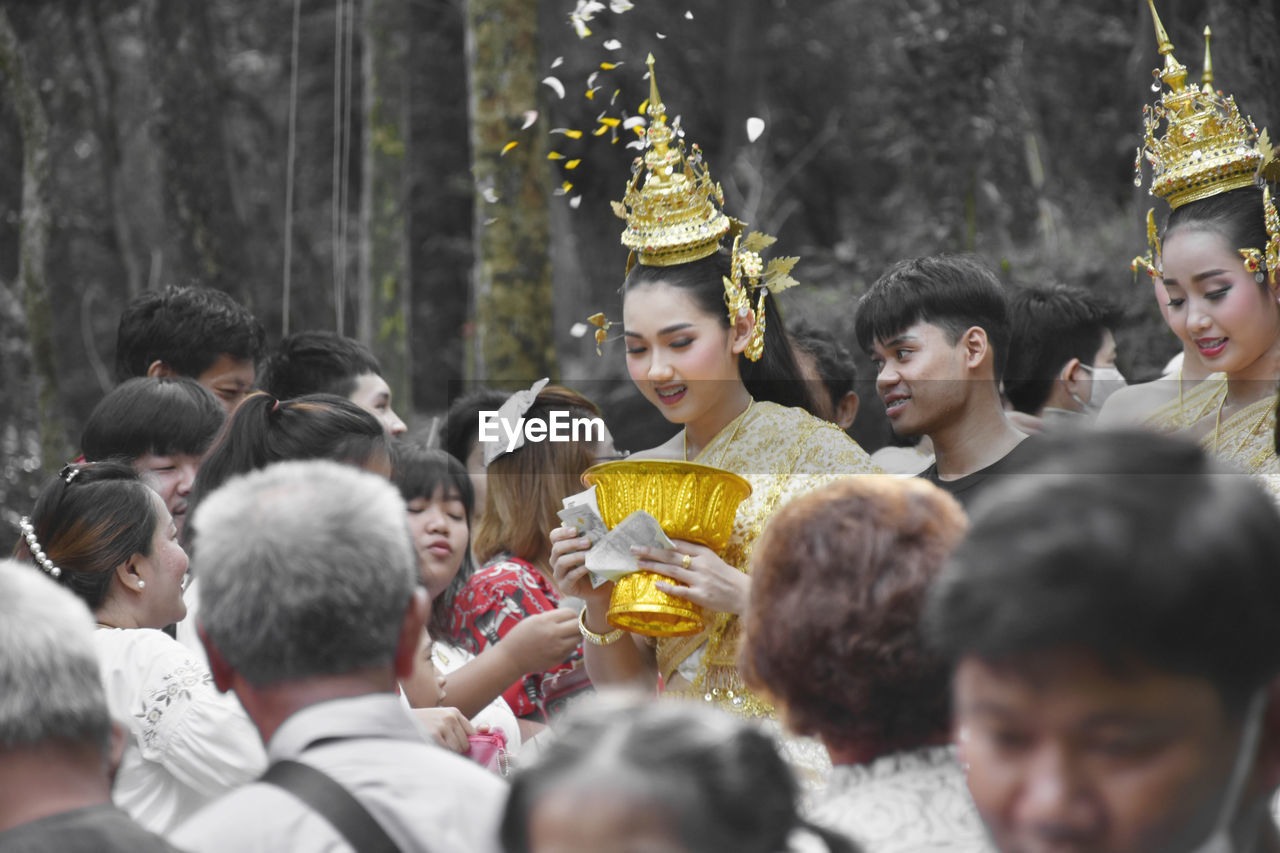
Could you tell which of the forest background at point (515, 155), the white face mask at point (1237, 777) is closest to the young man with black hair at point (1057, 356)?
the forest background at point (515, 155)

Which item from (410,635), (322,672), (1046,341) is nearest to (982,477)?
(1046,341)

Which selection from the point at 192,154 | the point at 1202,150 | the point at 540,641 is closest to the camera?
the point at 540,641

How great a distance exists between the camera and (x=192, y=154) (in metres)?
9.78

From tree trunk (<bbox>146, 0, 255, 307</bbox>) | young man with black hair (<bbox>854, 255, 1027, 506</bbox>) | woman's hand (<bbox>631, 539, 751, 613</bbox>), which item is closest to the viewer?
woman's hand (<bbox>631, 539, 751, 613</bbox>)

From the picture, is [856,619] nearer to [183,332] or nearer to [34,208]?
[183,332]

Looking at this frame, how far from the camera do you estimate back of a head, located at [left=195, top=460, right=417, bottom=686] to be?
2125mm

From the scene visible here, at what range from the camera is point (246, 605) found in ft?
7.00

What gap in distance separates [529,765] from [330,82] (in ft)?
51.7

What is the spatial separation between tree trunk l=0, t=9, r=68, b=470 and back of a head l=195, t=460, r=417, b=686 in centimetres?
863

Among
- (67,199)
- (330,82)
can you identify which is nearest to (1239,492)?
(330,82)

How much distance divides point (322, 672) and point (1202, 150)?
10.2 ft

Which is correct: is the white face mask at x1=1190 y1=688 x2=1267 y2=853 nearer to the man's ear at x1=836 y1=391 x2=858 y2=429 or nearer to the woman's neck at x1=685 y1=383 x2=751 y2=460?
the woman's neck at x1=685 y1=383 x2=751 y2=460

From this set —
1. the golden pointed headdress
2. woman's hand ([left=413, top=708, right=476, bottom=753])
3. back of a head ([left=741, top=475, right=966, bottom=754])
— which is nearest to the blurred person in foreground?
back of a head ([left=741, top=475, right=966, bottom=754])

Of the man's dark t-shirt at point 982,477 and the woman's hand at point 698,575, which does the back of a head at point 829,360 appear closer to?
the man's dark t-shirt at point 982,477
